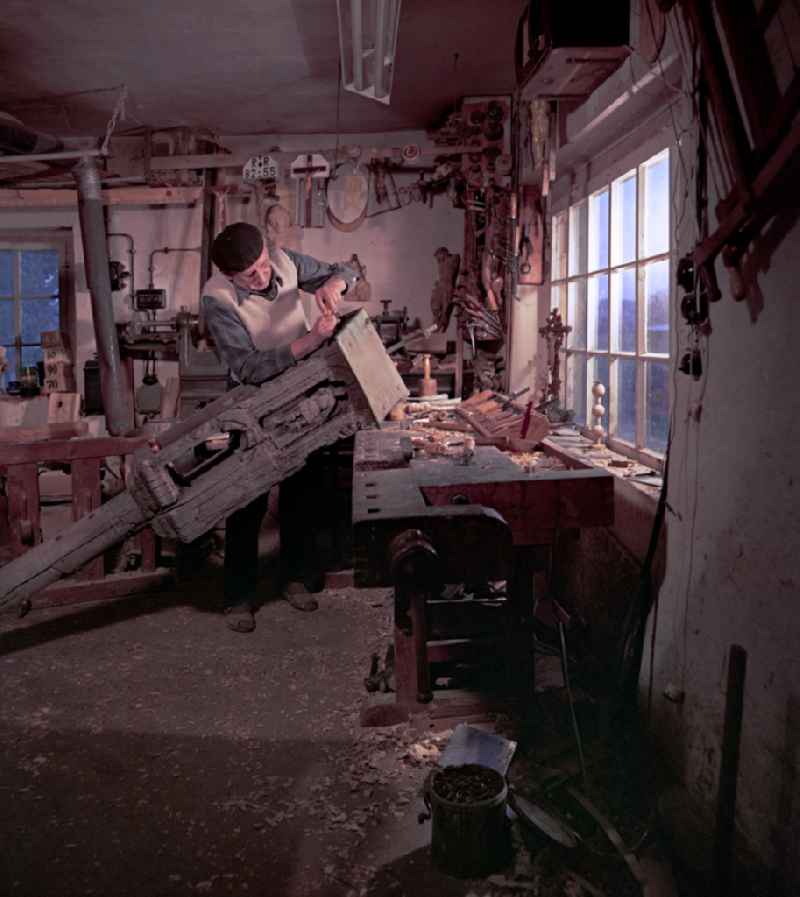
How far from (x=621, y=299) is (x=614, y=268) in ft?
0.59

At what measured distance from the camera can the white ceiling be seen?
5.15m

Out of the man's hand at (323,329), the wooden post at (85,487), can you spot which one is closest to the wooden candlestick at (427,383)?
the man's hand at (323,329)

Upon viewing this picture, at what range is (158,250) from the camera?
26.8 feet

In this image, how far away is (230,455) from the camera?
404 cm

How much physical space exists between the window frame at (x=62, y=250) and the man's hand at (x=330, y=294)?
5106mm

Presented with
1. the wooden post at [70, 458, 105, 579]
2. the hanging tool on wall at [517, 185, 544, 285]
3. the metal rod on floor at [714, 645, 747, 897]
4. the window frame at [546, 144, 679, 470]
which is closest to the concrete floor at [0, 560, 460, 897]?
the wooden post at [70, 458, 105, 579]

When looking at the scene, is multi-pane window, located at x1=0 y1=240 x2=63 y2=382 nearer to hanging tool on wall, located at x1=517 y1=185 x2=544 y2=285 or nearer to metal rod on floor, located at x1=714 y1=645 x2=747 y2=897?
hanging tool on wall, located at x1=517 y1=185 x2=544 y2=285

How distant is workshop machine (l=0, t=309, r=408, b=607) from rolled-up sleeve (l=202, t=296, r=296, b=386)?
7 cm

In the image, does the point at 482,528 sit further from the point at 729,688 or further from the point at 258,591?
the point at 258,591

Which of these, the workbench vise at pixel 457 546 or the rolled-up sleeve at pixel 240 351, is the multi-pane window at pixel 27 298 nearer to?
the rolled-up sleeve at pixel 240 351

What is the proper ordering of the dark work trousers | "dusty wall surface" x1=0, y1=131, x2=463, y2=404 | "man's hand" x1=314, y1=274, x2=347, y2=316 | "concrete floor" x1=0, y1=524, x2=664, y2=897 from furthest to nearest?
"dusty wall surface" x1=0, y1=131, x2=463, y2=404 → the dark work trousers → "man's hand" x1=314, y1=274, x2=347, y2=316 → "concrete floor" x1=0, y1=524, x2=664, y2=897

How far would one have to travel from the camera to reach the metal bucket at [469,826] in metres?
2.08

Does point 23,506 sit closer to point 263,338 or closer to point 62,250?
point 263,338

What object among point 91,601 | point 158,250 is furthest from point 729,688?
point 158,250
